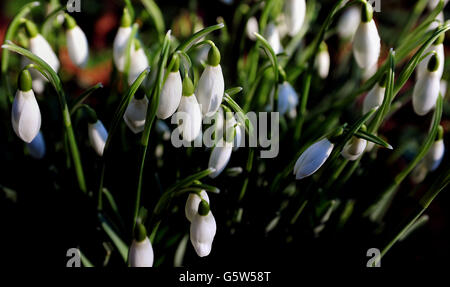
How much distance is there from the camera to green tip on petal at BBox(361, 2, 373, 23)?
0.74 m

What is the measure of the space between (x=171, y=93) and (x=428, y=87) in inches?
17.0

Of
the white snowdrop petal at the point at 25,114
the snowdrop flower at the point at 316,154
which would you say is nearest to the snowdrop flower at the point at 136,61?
the white snowdrop petal at the point at 25,114

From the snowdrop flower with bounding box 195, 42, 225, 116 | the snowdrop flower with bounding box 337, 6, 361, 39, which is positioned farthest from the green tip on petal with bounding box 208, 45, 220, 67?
the snowdrop flower with bounding box 337, 6, 361, 39

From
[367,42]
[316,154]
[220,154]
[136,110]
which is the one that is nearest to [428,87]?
[367,42]

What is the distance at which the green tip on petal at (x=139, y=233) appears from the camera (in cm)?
69

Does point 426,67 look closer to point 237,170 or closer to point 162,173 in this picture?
point 237,170

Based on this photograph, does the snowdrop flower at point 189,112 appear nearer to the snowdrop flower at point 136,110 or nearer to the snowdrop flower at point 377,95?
the snowdrop flower at point 136,110

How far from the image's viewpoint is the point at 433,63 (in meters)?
0.76

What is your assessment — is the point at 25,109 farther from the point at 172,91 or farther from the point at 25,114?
the point at 172,91

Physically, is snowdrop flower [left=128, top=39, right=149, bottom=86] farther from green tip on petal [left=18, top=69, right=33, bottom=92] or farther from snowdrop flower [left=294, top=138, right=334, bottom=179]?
snowdrop flower [left=294, top=138, right=334, bottom=179]

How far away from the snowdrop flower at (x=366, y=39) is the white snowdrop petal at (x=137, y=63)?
37 centimetres
